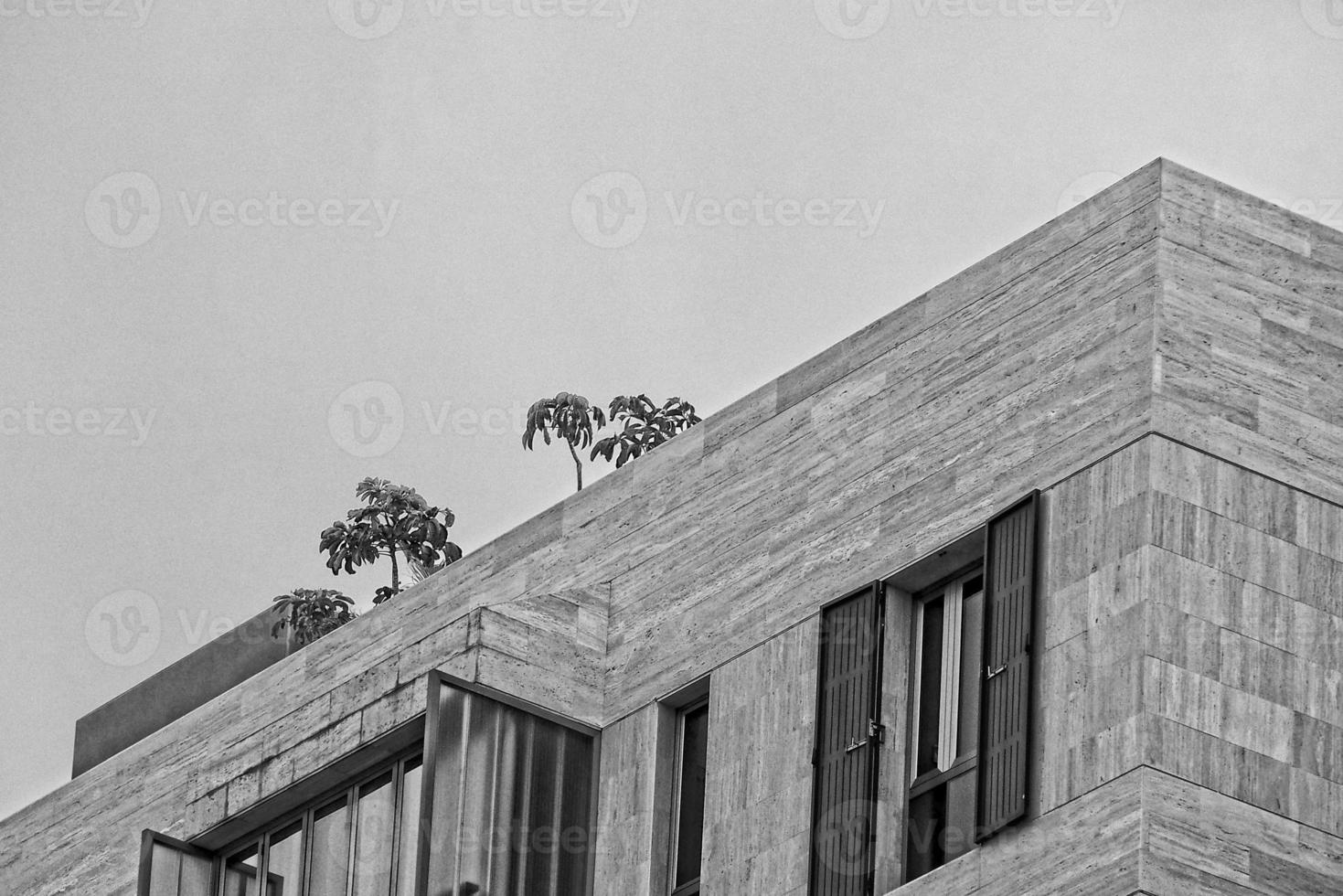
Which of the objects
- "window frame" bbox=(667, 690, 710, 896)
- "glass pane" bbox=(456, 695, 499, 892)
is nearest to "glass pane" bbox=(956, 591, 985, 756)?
"window frame" bbox=(667, 690, 710, 896)

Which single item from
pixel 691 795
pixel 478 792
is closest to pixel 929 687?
pixel 691 795

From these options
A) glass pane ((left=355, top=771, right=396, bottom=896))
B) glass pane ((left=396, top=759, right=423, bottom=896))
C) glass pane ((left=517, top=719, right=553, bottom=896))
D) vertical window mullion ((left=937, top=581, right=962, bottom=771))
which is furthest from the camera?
glass pane ((left=355, top=771, right=396, bottom=896))

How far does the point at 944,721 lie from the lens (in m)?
24.1

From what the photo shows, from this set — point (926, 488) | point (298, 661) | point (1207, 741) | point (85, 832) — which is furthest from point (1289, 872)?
point (85, 832)

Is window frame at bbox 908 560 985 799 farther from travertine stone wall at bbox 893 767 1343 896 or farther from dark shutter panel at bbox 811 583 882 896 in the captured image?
travertine stone wall at bbox 893 767 1343 896

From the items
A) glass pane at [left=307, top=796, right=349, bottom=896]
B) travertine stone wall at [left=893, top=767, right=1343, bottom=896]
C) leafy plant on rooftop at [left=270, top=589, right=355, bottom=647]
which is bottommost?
travertine stone wall at [left=893, top=767, right=1343, bottom=896]

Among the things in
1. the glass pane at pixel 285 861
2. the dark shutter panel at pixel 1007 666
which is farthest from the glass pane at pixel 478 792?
the dark shutter panel at pixel 1007 666

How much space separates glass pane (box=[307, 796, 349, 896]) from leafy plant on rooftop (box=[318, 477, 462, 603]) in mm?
8741

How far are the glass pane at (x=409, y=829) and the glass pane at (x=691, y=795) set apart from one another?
2.34m

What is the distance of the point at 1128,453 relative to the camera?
2306 centimetres

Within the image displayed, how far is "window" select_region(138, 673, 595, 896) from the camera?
25953 mm

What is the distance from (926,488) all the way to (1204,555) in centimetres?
297

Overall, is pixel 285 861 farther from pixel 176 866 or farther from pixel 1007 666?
pixel 1007 666

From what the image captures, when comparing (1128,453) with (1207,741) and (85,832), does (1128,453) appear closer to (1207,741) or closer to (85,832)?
(1207,741)
